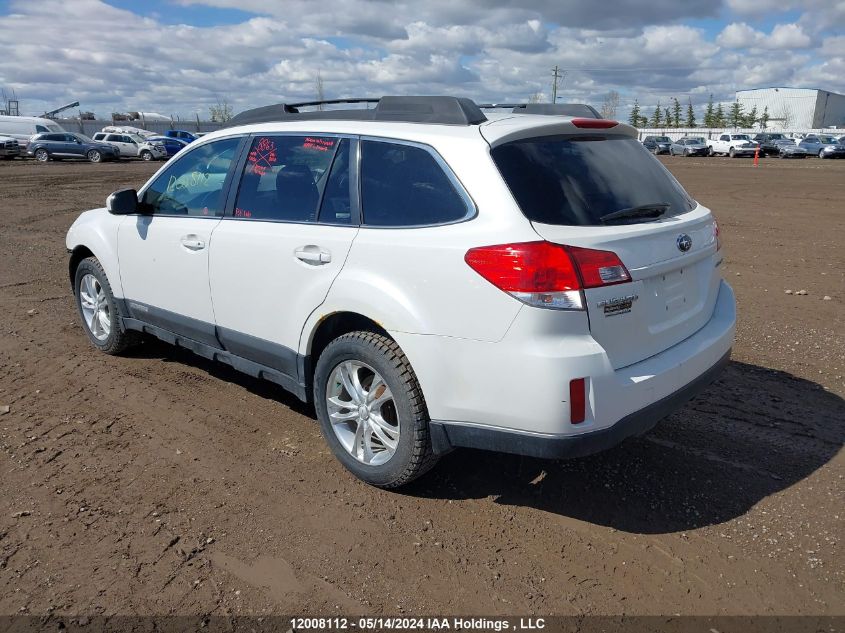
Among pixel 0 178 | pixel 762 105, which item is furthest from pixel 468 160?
pixel 762 105

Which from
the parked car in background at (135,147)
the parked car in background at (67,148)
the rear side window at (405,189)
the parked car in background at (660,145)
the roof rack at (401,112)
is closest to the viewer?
the rear side window at (405,189)

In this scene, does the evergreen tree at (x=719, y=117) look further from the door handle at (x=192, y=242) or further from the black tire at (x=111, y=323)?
the door handle at (x=192, y=242)

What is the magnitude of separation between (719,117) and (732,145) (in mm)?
66232

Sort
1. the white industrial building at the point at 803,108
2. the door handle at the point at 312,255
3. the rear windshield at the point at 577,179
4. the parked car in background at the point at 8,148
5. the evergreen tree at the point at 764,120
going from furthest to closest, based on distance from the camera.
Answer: the white industrial building at the point at 803,108 < the evergreen tree at the point at 764,120 < the parked car in background at the point at 8,148 < the door handle at the point at 312,255 < the rear windshield at the point at 577,179

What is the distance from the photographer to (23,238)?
12.2m

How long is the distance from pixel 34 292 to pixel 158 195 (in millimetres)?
3930

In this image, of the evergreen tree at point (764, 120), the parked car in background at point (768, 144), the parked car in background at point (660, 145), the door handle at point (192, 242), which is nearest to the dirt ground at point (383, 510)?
the door handle at point (192, 242)

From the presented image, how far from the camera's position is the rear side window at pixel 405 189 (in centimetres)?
325

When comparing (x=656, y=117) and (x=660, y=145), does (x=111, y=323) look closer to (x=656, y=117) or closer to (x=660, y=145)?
(x=660, y=145)

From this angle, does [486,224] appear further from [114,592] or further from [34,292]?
[34,292]

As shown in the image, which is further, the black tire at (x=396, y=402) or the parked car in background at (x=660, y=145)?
the parked car in background at (x=660, y=145)

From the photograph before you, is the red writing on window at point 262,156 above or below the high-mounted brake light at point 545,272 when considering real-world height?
above

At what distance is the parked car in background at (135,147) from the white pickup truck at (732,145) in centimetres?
3775

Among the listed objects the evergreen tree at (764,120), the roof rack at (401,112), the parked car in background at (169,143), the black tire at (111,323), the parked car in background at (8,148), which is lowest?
the evergreen tree at (764,120)
